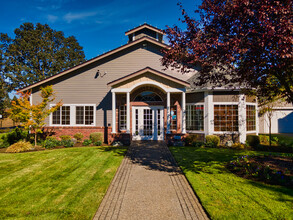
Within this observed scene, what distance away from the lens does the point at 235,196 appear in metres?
5.07

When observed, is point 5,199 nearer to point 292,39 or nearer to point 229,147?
point 292,39

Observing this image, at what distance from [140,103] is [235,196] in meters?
10.0

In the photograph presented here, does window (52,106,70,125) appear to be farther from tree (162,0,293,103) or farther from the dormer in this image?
tree (162,0,293,103)

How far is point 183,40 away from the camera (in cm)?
684

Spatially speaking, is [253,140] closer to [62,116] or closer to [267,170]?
[267,170]

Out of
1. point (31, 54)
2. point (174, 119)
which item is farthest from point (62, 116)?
point (31, 54)

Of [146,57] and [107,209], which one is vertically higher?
[146,57]

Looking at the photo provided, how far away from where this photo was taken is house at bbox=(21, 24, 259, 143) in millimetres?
12711

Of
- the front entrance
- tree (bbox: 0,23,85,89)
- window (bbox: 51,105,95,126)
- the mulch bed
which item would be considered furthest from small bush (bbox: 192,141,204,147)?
tree (bbox: 0,23,85,89)

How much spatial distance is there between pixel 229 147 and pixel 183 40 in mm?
8704

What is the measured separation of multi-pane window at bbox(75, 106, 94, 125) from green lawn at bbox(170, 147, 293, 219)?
9.76 meters

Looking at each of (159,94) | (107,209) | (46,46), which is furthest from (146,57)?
(46,46)

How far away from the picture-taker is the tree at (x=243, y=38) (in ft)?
16.3

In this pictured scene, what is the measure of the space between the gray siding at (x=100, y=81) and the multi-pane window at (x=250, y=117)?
5658mm
